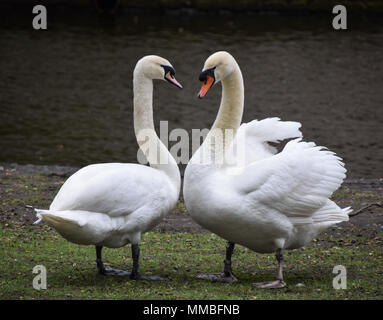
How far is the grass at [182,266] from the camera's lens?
18.7 ft

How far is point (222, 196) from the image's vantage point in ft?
19.4

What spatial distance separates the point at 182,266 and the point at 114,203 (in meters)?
1.20

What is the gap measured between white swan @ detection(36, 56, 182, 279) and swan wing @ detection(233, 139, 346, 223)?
0.77 meters

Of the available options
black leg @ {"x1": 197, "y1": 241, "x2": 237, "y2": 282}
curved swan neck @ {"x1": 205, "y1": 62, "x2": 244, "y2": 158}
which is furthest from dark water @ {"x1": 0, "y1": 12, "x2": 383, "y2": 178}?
black leg @ {"x1": 197, "y1": 241, "x2": 237, "y2": 282}

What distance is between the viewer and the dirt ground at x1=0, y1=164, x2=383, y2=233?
8375 mm

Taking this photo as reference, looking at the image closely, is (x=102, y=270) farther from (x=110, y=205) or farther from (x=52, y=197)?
(x=52, y=197)

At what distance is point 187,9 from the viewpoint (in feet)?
97.3

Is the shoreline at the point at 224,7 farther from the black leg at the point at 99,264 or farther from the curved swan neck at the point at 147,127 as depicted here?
the black leg at the point at 99,264

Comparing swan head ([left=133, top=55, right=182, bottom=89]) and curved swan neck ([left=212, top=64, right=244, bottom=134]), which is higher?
swan head ([left=133, top=55, right=182, bottom=89])

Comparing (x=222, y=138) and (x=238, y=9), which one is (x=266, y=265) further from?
(x=238, y=9)

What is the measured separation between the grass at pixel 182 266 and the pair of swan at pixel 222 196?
0.92ft

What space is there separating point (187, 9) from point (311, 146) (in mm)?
24122

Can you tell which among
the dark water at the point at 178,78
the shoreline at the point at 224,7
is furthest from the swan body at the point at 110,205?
the shoreline at the point at 224,7

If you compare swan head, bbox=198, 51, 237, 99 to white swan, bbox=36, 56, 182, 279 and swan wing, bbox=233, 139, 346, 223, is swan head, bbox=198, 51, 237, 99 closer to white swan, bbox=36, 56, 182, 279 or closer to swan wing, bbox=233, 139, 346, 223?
white swan, bbox=36, 56, 182, 279
